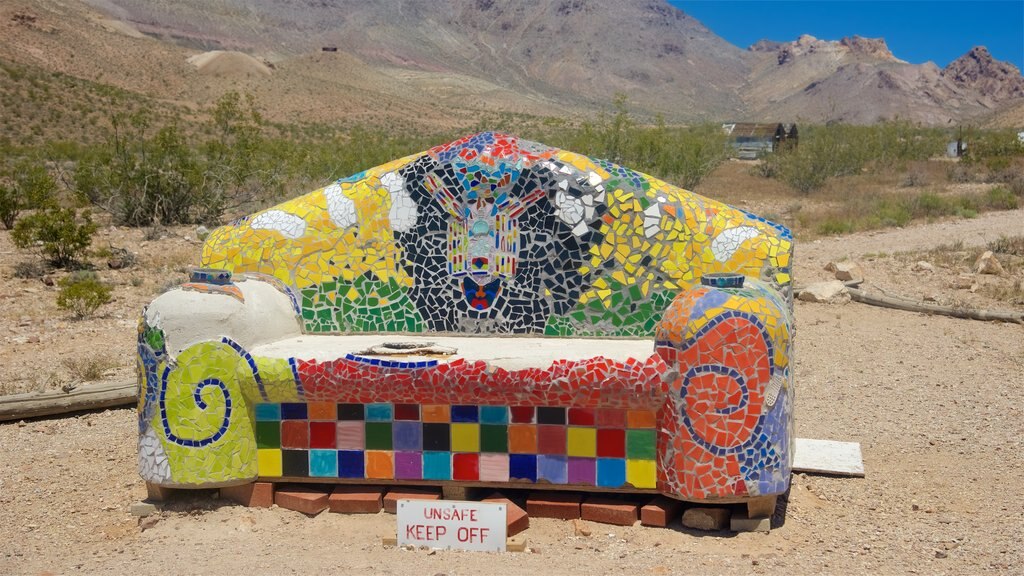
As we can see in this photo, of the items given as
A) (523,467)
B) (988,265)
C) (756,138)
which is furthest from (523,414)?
(756,138)

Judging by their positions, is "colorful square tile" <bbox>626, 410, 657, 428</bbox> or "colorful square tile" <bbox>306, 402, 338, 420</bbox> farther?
"colorful square tile" <bbox>306, 402, 338, 420</bbox>

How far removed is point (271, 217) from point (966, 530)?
3709mm

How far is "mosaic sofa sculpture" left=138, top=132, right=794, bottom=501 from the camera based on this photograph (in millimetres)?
4223

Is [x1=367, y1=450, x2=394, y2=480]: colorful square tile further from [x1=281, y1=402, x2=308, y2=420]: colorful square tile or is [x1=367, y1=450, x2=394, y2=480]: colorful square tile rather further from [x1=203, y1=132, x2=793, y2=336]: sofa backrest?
[x1=203, y1=132, x2=793, y2=336]: sofa backrest

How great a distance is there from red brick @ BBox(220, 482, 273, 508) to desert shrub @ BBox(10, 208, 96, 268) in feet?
27.1

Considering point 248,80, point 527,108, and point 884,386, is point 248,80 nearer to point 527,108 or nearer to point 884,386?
point 527,108

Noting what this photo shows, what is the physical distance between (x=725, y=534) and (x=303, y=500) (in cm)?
192

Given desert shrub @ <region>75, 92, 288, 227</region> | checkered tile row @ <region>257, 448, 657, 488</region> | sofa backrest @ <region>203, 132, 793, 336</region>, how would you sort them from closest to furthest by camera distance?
checkered tile row @ <region>257, 448, 657, 488</region> → sofa backrest @ <region>203, 132, 793, 336</region> → desert shrub @ <region>75, 92, 288, 227</region>

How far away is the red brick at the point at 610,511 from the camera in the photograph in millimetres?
4414

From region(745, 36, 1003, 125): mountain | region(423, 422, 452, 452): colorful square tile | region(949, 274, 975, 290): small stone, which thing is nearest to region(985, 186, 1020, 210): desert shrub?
region(949, 274, 975, 290): small stone

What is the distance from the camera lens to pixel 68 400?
20.8ft

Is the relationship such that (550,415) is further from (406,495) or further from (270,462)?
(270,462)

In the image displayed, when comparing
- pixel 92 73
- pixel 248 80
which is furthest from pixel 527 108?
pixel 92 73

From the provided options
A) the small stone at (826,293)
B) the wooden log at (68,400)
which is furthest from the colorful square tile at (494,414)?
the small stone at (826,293)
